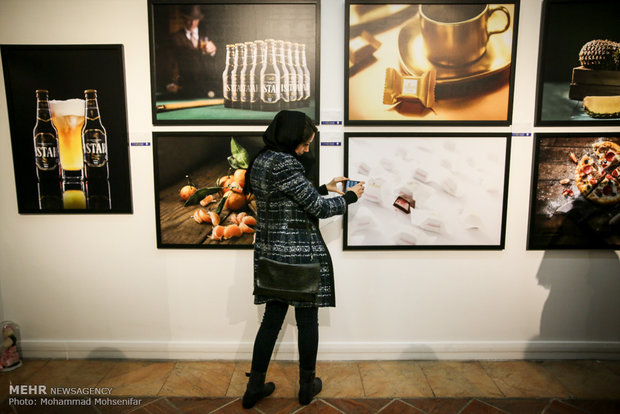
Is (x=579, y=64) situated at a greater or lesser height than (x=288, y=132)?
greater

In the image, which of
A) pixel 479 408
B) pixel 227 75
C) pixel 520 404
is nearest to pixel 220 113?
pixel 227 75

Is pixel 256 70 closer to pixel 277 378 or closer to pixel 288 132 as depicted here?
pixel 288 132

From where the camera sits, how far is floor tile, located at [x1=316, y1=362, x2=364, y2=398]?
210 cm

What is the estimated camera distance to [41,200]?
90.9 inches

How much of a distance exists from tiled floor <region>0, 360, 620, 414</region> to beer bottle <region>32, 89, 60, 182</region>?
3.89ft

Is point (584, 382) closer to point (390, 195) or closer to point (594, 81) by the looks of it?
point (390, 195)

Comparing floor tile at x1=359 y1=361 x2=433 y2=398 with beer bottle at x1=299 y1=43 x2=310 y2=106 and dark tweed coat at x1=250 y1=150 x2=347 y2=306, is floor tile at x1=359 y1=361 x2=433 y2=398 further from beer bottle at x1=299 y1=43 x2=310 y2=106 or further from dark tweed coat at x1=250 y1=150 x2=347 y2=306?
beer bottle at x1=299 y1=43 x2=310 y2=106

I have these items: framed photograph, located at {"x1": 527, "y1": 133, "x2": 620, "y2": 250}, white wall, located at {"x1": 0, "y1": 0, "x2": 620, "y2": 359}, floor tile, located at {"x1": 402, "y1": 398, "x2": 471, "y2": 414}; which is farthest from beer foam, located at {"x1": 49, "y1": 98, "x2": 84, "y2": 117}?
framed photograph, located at {"x1": 527, "y1": 133, "x2": 620, "y2": 250}

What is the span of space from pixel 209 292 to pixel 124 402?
2.34ft

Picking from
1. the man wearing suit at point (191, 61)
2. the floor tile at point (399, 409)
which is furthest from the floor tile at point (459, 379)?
the man wearing suit at point (191, 61)

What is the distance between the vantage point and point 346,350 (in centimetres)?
241

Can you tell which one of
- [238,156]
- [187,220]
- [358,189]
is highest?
[238,156]

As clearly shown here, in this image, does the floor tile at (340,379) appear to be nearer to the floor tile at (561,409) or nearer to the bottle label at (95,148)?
the floor tile at (561,409)

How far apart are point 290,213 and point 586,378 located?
2022 mm
